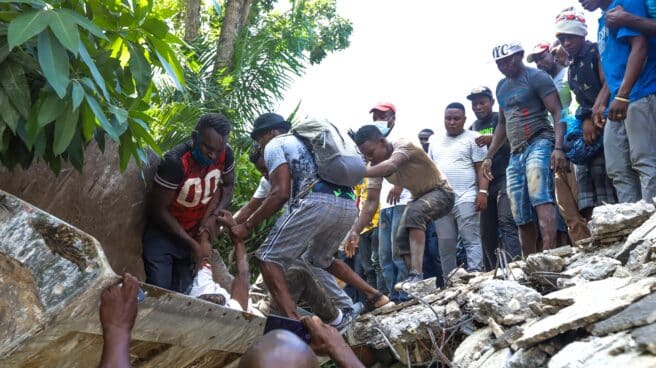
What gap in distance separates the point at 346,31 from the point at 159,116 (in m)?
9.81

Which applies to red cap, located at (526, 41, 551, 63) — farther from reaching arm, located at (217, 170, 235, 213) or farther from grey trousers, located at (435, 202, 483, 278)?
reaching arm, located at (217, 170, 235, 213)

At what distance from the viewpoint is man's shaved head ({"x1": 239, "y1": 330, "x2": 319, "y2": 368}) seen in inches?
89.0

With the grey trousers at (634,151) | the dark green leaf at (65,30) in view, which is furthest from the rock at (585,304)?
the dark green leaf at (65,30)

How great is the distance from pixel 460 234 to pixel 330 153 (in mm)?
2118

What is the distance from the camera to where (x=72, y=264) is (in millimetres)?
2641

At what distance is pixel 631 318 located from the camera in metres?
3.12

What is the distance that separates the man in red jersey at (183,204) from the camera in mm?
4801

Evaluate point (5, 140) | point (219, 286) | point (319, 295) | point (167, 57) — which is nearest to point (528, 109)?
point (319, 295)

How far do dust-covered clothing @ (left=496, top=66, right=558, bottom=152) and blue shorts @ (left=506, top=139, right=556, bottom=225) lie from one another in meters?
0.08

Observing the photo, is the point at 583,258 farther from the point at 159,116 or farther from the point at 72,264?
the point at 159,116

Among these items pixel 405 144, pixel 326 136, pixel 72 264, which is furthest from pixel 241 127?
pixel 72 264

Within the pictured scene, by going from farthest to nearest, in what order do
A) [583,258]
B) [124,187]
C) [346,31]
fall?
1. [346,31]
2. [583,258]
3. [124,187]

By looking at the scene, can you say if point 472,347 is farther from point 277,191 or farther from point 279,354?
point 279,354

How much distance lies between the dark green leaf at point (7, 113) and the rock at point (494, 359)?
2.38 metres
